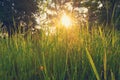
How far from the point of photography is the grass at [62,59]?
2295 mm

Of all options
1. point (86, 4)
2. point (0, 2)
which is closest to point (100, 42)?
point (86, 4)

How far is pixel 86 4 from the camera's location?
19.3 meters

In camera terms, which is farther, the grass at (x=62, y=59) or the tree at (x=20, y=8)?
the tree at (x=20, y=8)

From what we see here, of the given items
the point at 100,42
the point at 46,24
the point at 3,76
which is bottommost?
the point at 3,76

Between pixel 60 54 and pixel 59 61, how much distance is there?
0.15m

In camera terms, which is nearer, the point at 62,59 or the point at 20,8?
the point at 62,59

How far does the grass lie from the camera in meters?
2.29

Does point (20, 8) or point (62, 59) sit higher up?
point (20, 8)

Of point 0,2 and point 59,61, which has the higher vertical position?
point 0,2

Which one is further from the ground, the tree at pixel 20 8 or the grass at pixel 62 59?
the tree at pixel 20 8

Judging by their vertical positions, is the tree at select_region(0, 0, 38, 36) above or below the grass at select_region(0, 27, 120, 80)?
above

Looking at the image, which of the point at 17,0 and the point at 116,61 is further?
the point at 17,0

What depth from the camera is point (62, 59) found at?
244 cm

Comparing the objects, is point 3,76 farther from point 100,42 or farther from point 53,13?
point 53,13
